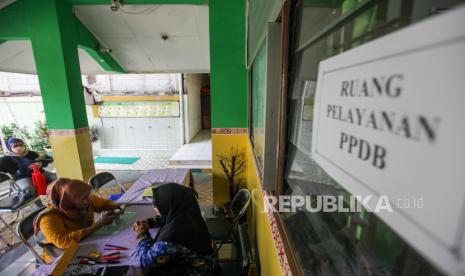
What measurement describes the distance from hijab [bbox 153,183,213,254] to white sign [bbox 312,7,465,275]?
116 cm

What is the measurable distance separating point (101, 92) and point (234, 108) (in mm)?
5105

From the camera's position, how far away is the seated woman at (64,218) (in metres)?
1.33

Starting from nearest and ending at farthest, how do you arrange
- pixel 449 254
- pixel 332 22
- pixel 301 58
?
pixel 449 254 → pixel 332 22 → pixel 301 58

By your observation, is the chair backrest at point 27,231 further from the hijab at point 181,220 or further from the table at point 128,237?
the hijab at point 181,220

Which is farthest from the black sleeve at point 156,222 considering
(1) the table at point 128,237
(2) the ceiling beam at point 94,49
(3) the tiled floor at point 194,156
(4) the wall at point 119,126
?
(4) the wall at point 119,126

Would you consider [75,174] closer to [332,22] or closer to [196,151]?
[196,151]

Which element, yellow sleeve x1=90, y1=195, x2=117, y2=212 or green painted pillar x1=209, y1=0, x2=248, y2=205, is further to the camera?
green painted pillar x1=209, y1=0, x2=248, y2=205

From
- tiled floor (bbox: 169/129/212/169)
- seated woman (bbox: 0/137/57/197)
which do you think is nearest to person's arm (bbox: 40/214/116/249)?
seated woman (bbox: 0/137/57/197)

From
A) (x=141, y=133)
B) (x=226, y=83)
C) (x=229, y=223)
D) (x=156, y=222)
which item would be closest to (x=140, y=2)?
(x=226, y=83)

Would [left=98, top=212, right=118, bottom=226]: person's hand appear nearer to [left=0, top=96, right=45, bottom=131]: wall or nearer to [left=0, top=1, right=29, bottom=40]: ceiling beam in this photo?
[left=0, top=1, right=29, bottom=40]: ceiling beam

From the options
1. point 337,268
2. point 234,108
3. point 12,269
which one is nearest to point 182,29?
point 234,108

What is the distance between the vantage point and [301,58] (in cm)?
75

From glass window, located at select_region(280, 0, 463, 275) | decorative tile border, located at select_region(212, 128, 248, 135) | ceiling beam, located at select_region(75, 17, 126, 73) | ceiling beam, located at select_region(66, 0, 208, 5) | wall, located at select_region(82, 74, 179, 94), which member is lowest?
decorative tile border, located at select_region(212, 128, 248, 135)

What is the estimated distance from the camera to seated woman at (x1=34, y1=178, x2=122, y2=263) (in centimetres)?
133
